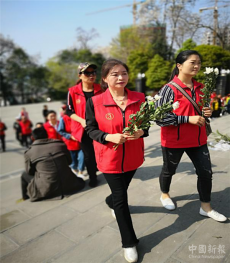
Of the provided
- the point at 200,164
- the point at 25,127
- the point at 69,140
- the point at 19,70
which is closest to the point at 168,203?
the point at 200,164

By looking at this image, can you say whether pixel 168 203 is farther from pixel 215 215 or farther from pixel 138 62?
pixel 138 62

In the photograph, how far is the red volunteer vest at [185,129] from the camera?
7.28ft

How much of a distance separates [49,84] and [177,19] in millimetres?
33006

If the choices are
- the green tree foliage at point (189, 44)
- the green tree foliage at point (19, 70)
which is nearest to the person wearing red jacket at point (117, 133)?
the green tree foliage at point (189, 44)

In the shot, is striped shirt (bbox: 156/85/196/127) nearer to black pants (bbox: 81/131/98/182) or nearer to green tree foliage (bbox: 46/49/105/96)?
black pants (bbox: 81/131/98/182)

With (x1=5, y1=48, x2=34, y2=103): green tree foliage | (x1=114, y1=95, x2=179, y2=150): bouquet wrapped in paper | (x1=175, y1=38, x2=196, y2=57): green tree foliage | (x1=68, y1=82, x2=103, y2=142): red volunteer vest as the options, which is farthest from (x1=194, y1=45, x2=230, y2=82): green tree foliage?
(x1=5, y1=48, x2=34, y2=103): green tree foliage

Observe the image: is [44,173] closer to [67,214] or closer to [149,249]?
[67,214]

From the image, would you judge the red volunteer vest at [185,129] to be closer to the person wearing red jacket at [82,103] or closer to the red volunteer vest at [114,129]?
the red volunteer vest at [114,129]

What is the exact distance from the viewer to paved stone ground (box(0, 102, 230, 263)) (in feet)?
6.55

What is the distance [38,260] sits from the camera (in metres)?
2.14

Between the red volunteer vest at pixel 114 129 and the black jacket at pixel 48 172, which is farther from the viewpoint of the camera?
the black jacket at pixel 48 172

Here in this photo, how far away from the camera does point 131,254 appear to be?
190cm

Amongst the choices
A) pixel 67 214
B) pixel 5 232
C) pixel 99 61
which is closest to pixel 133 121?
pixel 67 214

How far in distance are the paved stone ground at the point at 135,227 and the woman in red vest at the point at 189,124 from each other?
311mm
